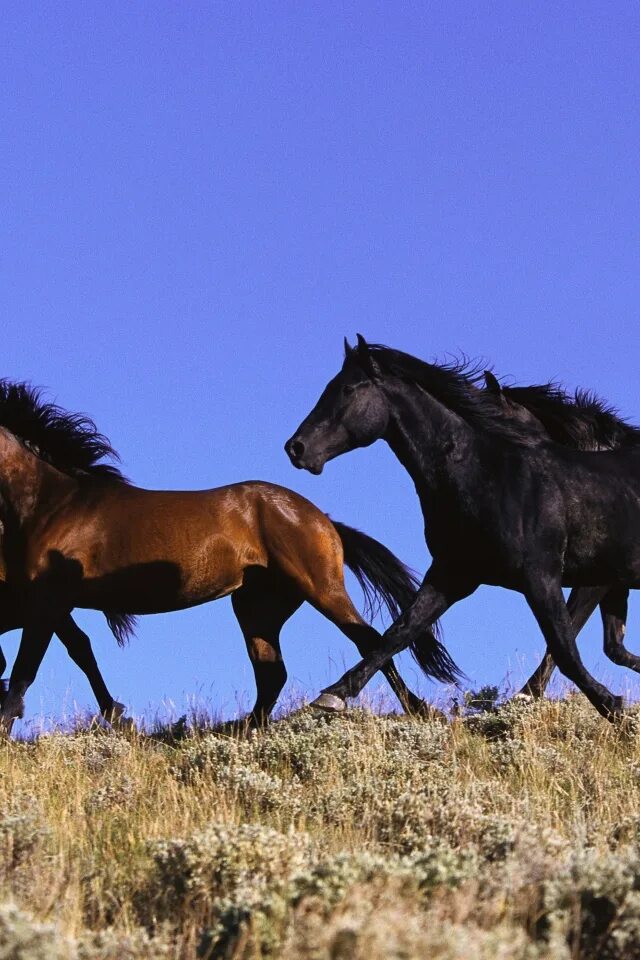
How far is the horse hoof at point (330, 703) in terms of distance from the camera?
790 centimetres

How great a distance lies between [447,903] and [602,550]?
442 cm

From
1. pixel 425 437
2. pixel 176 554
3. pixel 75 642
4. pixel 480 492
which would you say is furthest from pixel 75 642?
pixel 480 492

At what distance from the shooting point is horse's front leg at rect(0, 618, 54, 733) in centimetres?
940

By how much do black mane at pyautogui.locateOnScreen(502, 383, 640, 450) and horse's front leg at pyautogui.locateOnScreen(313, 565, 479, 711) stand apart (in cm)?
198

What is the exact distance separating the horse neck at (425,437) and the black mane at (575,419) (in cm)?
146

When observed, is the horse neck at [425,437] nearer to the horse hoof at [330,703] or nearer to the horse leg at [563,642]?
the horse leg at [563,642]

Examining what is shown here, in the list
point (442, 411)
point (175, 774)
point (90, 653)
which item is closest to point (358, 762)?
point (175, 774)

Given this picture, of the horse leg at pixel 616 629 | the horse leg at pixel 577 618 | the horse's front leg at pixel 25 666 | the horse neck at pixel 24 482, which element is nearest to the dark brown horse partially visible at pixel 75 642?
the horse neck at pixel 24 482

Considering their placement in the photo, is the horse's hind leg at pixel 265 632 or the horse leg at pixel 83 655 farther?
the horse leg at pixel 83 655

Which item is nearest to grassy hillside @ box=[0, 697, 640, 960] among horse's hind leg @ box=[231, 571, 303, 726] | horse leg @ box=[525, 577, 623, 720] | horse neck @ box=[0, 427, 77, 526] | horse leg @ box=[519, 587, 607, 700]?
horse leg @ box=[525, 577, 623, 720]

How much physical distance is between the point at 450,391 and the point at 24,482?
3.42 metres

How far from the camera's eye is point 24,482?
10.2 m

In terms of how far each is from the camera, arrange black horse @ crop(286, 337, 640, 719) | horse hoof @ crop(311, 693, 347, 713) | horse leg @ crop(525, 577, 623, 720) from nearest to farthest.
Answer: horse hoof @ crop(311, 693, 347, 713) → horse leg @ crop(525, 577, 623, 720) → black horse @ crop(286, 337, 640, 719)

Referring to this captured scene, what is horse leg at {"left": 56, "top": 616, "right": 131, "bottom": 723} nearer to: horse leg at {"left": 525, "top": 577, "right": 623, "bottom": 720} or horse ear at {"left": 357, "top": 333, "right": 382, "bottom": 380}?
horse ear at {"left": 357, "top": 333, "right": 382, "bottom": 380}
